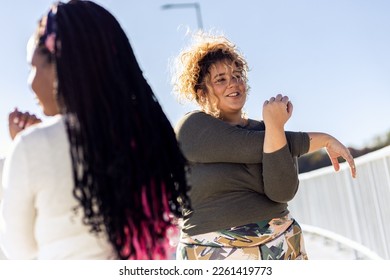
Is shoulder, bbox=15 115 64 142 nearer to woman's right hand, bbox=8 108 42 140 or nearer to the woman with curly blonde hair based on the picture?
woman's right hand, bbox=8 108 42 140

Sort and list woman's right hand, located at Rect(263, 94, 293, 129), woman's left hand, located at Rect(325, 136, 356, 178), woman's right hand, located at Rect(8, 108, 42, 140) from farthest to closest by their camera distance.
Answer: woman's left hand, located at Rect(325, 136, 356, 178)
woman's right hand, located at Rect(263, 94, 293, 129)
woman's right hand, located at Rect(8, 108, 42, 140)

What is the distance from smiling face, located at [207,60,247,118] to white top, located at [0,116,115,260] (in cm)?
97

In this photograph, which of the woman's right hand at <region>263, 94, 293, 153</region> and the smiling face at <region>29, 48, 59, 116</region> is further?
the woman's right hand at <region>263, 94, 293, 153</region>

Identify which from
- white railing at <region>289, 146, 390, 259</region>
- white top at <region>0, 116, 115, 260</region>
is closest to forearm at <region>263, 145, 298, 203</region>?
white top at <region>0, 116, 115, 260</region>

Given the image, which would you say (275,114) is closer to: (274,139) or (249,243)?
(274,139)

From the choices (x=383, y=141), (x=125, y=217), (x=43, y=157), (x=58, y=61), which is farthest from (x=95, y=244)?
(x=383, y=141)

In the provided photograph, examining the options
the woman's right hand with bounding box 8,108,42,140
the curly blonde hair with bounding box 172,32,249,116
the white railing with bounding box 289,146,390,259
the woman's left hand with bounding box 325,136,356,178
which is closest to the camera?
the woman's right hand with bounding box 8,108,42,140

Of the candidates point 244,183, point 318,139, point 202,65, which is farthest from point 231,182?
point 202,65

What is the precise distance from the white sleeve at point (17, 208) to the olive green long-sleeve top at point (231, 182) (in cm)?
82

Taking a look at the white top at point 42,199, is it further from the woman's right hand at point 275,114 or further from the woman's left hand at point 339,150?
the woman's left hand at point 339,150

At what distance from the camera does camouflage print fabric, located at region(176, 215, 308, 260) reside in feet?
6.54

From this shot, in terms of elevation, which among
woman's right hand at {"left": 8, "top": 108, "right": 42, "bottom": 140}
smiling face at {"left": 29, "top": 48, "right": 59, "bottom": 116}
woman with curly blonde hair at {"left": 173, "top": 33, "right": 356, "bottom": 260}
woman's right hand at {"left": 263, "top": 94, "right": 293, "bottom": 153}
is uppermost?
smiling face at {"left": 29, "top": 48, "right": 59, "bottom": 116}

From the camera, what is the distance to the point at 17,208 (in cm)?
120

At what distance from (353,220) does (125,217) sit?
3.55 meters
